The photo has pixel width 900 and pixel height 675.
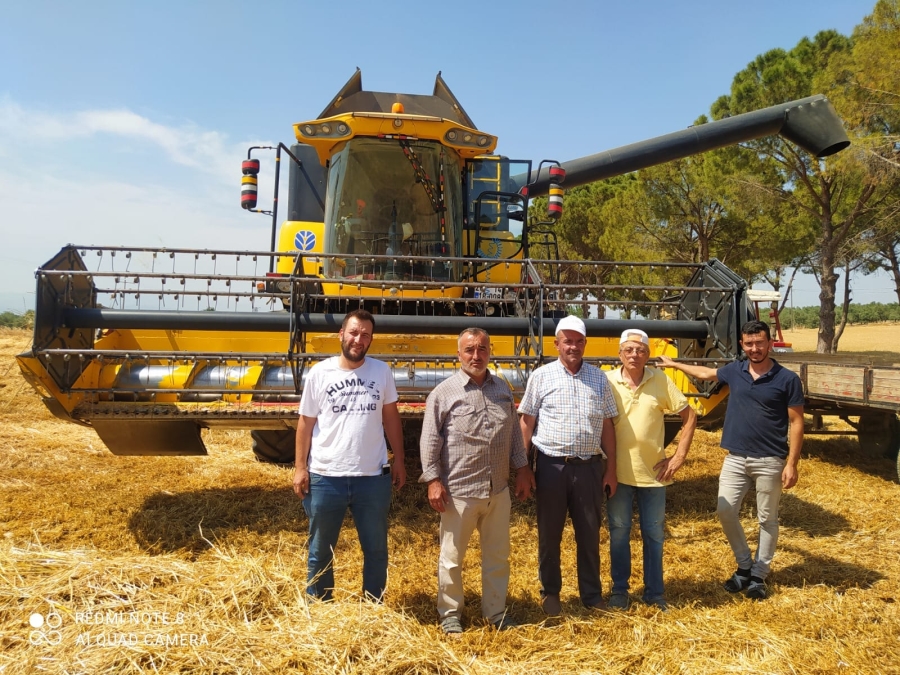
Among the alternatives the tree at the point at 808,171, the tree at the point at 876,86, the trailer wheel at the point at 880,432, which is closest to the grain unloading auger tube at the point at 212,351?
the trailer wheel at the point at 880,432

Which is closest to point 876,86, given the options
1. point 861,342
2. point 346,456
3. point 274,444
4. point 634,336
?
point 634,336

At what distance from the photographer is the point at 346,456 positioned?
2895mm

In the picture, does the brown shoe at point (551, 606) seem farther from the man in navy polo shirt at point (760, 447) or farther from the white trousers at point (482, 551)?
the man in navy polo shirt at point (760, 447)

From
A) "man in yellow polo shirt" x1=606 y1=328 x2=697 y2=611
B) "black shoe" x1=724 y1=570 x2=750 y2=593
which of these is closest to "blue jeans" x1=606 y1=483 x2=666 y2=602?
"man in yellow polo shirt" x1=606 y1=328 x2=697 y2=611

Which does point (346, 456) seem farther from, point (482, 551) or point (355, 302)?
point (355, 302)

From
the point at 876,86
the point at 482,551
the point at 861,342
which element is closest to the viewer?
the point at 482,551

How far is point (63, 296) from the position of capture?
Result: 13.8ft

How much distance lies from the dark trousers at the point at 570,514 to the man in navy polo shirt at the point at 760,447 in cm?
94

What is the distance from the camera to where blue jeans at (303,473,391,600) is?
115 inches

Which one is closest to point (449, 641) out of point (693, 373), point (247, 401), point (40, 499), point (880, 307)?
point (693, 373)

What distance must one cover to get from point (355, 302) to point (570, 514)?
2835 mm

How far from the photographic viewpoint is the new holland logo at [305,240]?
254 inches

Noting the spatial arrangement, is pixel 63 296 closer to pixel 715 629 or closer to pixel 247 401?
pixel 247 401

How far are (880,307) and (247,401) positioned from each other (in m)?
66.4
